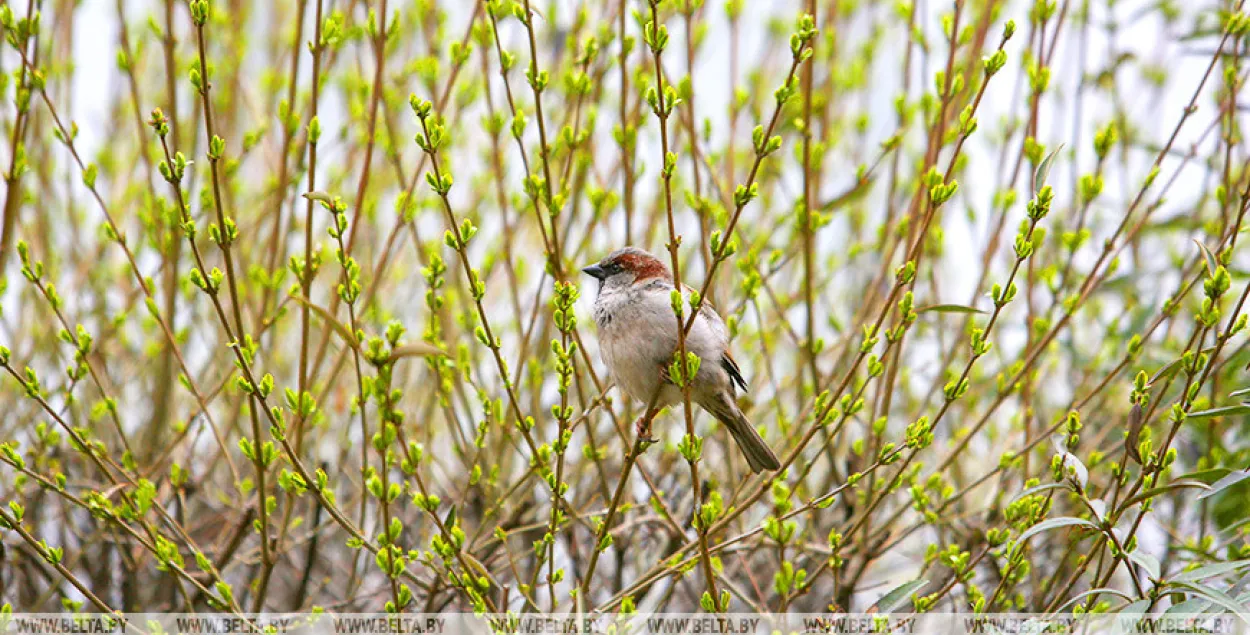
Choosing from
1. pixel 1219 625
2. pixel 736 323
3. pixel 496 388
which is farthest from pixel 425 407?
pixel 1219 625

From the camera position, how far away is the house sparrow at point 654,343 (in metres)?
3.77

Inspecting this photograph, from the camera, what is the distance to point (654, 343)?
3.78 m

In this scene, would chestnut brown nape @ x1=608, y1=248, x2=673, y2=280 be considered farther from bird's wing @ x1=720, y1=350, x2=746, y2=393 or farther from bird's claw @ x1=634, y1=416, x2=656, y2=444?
bird's claw @ x1=634, y1=416, x2=656, y2=444

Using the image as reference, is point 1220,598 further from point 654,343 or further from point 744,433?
point 654,343

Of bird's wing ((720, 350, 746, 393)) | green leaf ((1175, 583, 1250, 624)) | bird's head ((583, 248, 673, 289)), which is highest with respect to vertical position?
bird's head ((583, 248, 673, 289))

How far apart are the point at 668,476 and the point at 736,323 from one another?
1096mm

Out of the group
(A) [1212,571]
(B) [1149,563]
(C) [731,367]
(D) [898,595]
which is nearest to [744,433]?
(C) [731,367]

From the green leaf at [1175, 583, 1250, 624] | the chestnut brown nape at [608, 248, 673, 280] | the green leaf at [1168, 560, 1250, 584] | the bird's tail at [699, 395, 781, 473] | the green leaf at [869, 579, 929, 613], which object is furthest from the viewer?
the chestnut brown nape at [608, 248, 673, 280]

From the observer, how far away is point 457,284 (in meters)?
4.33

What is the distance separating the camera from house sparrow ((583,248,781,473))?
3770mm

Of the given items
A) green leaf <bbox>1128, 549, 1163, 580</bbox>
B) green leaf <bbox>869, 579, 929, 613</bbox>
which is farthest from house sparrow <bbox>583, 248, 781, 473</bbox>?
green leaf <bbox>1128, 549, 1163, 580</bbox>

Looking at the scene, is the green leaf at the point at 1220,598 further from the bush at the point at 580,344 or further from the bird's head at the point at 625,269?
the bird's head at the point at 625,269

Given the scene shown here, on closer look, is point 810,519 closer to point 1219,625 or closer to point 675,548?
point 675,548

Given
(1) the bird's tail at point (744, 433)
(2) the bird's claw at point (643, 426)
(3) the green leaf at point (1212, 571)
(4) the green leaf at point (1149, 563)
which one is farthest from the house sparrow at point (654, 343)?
(3) the green leaf at point (1212, 571)
